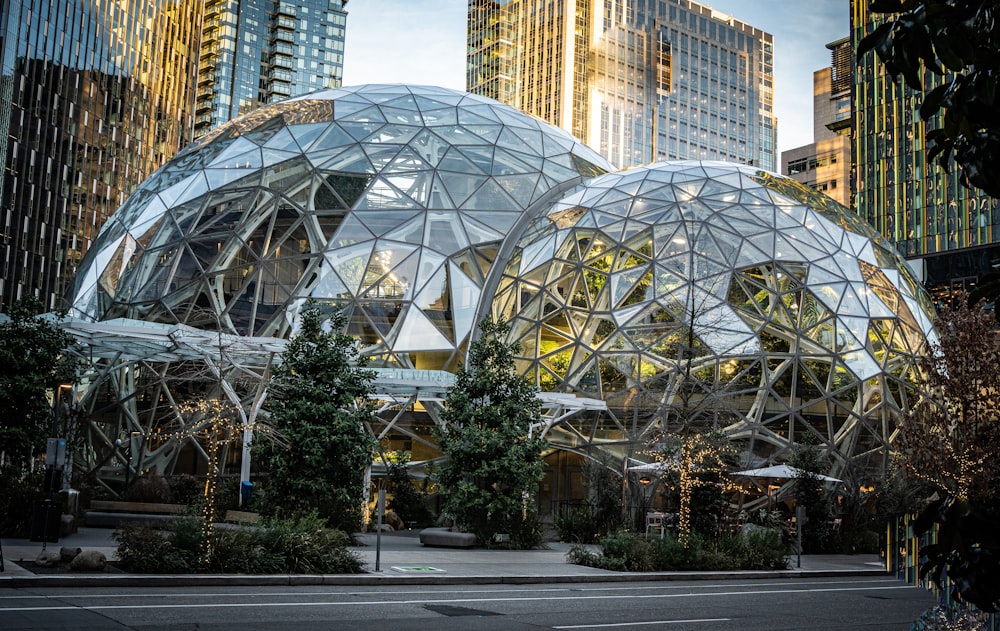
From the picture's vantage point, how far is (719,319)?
107 feet

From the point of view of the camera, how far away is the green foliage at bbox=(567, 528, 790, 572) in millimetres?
23125

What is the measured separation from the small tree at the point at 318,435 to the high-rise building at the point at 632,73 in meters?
139

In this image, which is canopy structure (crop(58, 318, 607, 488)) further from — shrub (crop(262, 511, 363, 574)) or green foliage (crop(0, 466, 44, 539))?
shrub (crop(262, 511, 363, 574))

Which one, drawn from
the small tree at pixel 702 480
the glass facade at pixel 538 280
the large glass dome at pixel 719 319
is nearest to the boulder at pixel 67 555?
the glass facade at pixel 538 280

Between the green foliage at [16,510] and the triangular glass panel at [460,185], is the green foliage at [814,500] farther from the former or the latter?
the green foliage at [16,510]

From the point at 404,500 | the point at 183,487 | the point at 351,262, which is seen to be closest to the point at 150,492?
the point at 183,487

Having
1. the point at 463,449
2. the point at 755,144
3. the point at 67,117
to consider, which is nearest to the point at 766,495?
the point at 463,449

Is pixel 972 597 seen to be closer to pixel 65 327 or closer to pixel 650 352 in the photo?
pixel 65 327

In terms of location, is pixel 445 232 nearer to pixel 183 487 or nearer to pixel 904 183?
pixel 183 487

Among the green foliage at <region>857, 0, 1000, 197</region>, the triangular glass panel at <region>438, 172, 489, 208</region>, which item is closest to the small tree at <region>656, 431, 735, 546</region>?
the triangular glass panel at <region>438, 172, 489, 208</region>

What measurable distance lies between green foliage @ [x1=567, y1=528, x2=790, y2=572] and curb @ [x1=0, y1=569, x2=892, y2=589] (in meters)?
0.81

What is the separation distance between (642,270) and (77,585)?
2295cm

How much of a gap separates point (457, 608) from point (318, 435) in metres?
10.8

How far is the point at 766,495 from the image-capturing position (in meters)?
33.2
